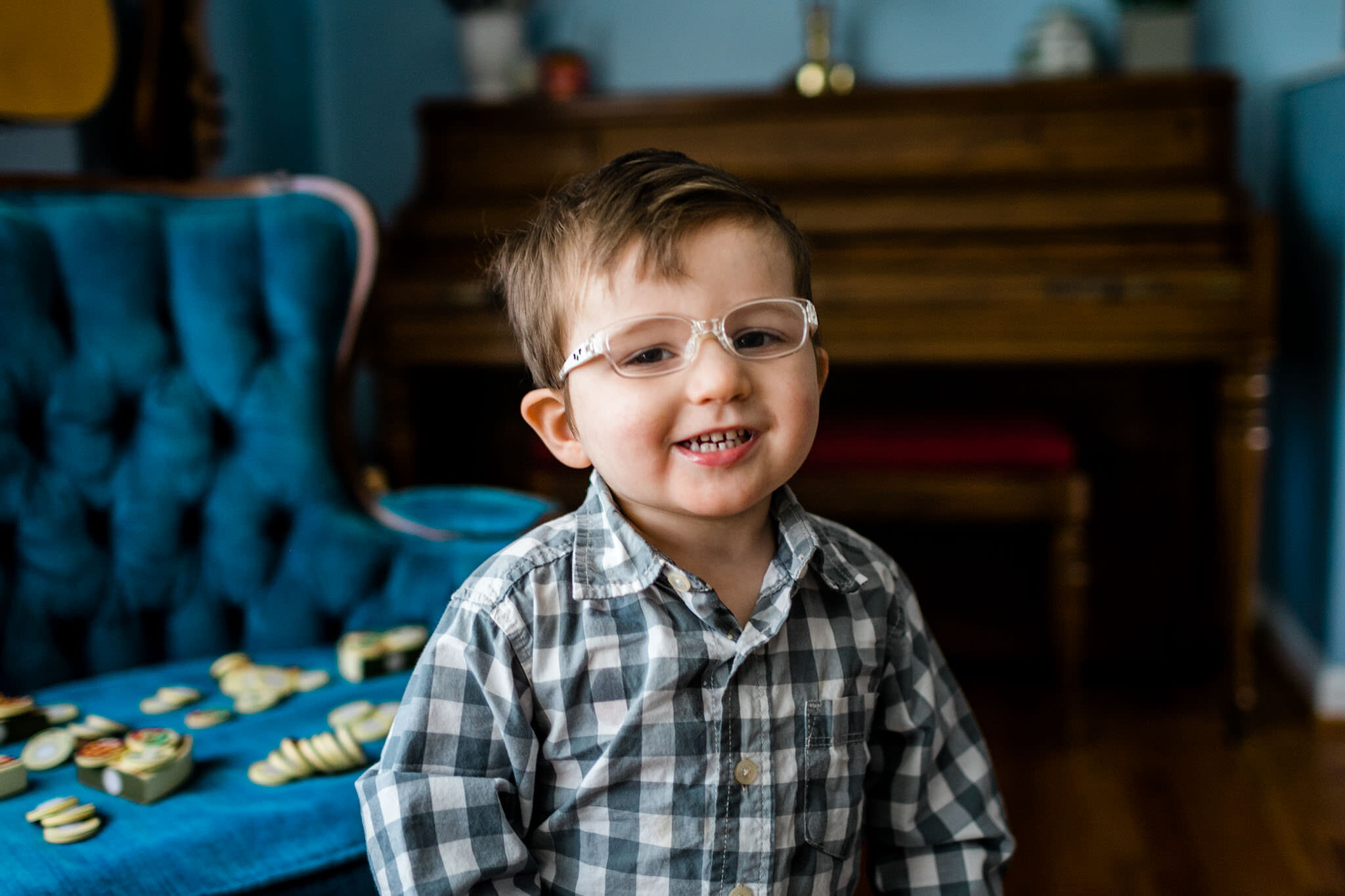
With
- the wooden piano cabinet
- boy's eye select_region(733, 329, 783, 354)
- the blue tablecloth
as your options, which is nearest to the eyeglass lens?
boy's eye select_region(733, 329, 783, 354)

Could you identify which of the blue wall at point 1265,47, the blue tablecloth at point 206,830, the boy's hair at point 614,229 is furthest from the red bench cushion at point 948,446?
the boy's hair at point 614,229

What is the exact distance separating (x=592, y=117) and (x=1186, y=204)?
3.85 feet

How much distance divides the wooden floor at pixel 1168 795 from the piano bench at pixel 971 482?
0.47ft

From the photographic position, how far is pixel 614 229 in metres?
0.79

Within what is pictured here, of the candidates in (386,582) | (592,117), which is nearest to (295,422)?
(386,582)

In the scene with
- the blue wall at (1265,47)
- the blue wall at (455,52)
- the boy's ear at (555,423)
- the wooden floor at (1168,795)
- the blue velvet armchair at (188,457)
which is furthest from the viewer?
the blue wall at (455,52)

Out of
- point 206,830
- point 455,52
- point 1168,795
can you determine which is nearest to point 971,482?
point 1168,795

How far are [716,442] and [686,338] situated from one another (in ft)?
0.23

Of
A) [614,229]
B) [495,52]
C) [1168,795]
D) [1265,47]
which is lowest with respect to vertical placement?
[1168,795]

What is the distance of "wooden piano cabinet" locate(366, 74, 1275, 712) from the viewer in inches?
83.7

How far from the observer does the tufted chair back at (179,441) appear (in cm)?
139

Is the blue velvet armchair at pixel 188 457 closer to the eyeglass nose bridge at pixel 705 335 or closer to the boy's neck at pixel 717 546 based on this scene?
the boy's neck at pixel 717 546

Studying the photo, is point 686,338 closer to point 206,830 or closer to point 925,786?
point 925,786

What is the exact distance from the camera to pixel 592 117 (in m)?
2.49
